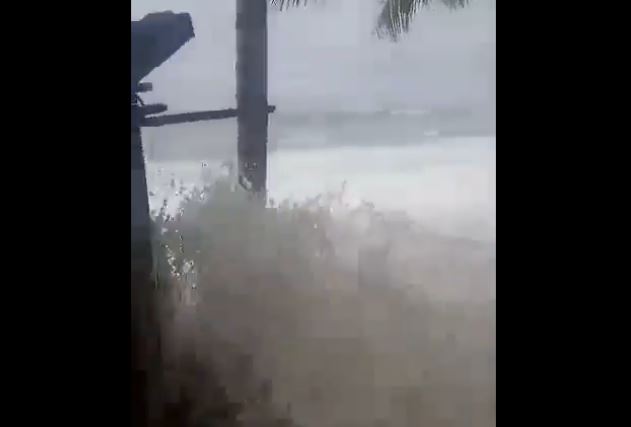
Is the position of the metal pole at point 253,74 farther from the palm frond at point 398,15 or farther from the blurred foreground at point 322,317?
the palm frond at point 398,15

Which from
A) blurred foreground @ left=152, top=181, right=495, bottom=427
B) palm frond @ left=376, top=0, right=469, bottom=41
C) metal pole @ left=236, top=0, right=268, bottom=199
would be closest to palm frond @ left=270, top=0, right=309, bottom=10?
metal pole @ left=236, top=0, right=268, bottom=199

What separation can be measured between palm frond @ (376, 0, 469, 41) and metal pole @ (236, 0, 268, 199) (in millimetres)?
173

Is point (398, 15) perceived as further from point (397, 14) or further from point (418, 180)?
point (418, 180)

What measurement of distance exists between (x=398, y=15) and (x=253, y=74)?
0.22m

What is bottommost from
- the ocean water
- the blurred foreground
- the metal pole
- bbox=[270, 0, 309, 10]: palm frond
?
the blurred foreground

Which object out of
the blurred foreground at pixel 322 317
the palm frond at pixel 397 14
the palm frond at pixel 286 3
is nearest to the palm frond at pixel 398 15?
the palm frond at pixel 397 14

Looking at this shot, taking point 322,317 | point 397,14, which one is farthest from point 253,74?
point 322,317

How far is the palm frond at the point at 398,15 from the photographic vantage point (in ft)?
3.46

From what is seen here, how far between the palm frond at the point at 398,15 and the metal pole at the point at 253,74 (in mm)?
173

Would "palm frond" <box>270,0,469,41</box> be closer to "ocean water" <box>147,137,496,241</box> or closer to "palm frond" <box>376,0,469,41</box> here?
"palm frond" <box>376,0,469,41</box>

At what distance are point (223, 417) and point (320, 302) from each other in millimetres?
215

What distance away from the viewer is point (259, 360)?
1.07m

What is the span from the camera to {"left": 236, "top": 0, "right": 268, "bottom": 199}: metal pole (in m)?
1.08
